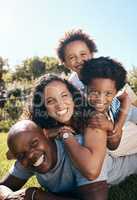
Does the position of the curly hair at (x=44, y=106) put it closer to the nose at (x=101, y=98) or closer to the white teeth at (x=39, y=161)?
the nose at (x=101, y=98)

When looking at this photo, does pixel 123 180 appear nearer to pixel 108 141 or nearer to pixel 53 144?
pixel 108 141

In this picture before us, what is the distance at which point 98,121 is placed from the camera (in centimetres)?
389

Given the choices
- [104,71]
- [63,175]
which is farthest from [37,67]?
[63,175]

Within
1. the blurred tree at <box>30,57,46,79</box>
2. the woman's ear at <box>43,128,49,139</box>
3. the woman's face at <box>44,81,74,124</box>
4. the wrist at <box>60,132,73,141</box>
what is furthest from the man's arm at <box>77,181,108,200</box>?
the blurred tree at <box>30,57,46,79</box>

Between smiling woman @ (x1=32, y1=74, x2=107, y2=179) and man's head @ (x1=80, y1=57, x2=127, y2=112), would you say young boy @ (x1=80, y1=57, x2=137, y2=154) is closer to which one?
man's head @ (x1=80, y1=57, x2=127, y2=112)

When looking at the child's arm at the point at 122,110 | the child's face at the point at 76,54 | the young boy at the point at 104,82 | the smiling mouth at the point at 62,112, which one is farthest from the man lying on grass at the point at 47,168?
the child's face at the point at 76,54

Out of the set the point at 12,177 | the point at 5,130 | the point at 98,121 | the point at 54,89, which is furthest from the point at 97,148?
the point at 5,130

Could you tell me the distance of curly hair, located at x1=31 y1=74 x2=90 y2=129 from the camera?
420 centimetres

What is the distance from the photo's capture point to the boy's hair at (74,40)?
17.9 ft

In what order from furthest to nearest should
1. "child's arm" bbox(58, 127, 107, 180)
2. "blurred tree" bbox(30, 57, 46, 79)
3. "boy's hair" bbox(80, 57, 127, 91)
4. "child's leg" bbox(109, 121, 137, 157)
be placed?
"blurred tree" bbox(30, 57, 46, 79) < "child's leg" bbox(109, 121, 137, 157) < "boy's hair" bbox(80, 57, 127, 91) < "child's arm" bbox(58, 127, 107, 180)

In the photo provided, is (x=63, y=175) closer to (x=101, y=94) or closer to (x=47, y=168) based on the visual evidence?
(x=47, y=168)

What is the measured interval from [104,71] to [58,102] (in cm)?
71

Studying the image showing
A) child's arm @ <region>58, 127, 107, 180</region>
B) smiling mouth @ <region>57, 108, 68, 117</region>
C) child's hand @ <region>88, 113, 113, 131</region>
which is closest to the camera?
child's arm @ <region>58, 127, 107, 180</region>

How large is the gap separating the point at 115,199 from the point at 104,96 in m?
1.06
